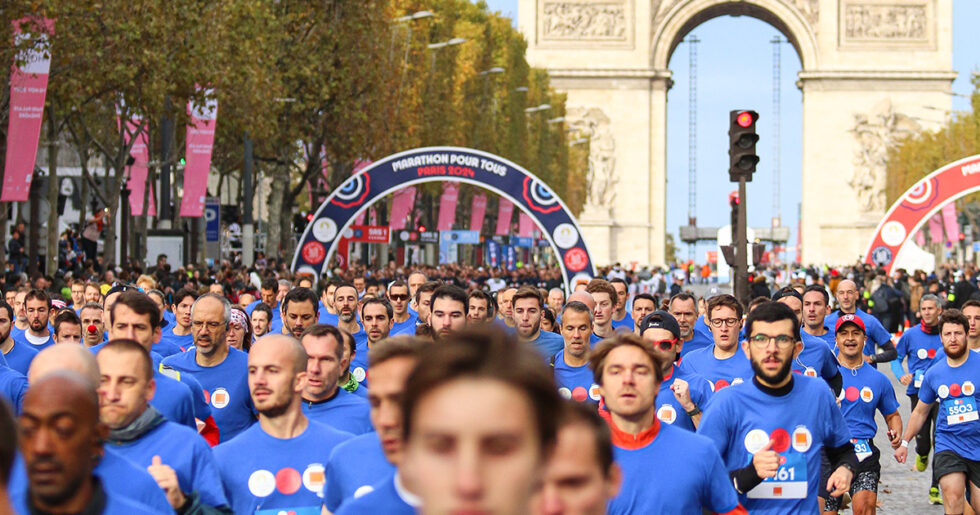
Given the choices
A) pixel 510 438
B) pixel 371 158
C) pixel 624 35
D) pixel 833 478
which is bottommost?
pixel 833 478

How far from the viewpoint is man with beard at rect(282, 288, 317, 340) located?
10.6 metres

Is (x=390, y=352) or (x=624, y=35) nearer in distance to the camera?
(x=390, y=352)

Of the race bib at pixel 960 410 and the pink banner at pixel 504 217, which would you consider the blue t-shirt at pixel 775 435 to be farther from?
the pink banner at pixel 504 217

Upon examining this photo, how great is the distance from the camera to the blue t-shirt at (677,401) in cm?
776

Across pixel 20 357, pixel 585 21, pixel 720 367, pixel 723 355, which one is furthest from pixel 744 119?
pixel 585 21

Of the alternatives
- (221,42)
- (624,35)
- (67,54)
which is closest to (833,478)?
(67,54)

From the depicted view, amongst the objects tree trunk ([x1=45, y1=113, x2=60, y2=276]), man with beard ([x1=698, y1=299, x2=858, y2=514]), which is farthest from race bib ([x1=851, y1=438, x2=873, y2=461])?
tree trunk ([x1=45, y1=113, x2=60, y2=276])

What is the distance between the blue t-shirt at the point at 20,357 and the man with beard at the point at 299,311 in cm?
159

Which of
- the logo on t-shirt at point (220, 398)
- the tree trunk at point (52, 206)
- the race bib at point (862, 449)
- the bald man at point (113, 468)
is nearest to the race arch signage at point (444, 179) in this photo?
the tree trunk at point (52, 206)

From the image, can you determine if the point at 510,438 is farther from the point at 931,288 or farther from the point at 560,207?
the point at 931,288

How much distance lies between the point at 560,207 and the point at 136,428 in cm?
2469

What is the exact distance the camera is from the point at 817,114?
72625mm

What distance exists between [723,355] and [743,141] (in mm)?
6526

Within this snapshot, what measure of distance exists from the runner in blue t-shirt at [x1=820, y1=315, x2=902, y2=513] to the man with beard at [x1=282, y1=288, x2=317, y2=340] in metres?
3.32
